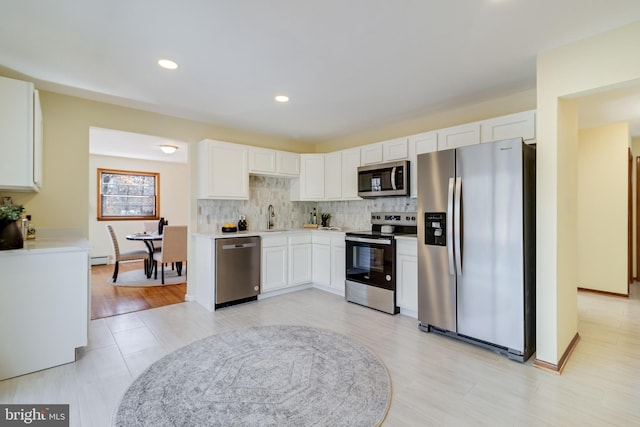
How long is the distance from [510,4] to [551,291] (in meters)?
2.08

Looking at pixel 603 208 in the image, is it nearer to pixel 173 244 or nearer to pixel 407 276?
pixel 407 276

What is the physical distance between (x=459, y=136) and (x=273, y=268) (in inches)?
117

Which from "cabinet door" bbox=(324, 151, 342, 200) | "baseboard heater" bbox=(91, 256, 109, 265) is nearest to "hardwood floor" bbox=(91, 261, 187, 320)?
"baseboard heater" bbox=(91, 256, 109, 265)

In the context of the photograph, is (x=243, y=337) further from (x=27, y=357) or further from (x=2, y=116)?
(x=2, y=116)

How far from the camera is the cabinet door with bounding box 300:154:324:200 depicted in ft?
16.5

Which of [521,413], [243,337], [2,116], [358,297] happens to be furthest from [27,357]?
[521,413]

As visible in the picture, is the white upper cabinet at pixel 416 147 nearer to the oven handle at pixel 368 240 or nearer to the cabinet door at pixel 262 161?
the oven handle at pixel 368 240

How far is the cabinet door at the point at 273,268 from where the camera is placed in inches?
165

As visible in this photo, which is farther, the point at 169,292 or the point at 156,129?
the point at 169,292

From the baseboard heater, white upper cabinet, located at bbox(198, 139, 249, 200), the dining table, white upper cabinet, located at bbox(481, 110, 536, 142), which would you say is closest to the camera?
white upper cabinet, located at bbox(481, 110, 536, 142)

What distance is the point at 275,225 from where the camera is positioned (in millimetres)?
5156

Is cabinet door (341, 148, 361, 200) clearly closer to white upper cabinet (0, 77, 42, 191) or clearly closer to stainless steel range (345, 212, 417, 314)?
stainless steel range (345, 212, 417, 314)

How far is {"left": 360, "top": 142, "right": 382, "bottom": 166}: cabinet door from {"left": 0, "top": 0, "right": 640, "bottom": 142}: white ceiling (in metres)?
0.72

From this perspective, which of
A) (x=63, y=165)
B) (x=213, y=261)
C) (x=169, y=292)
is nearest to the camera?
(x=63, y=165)
